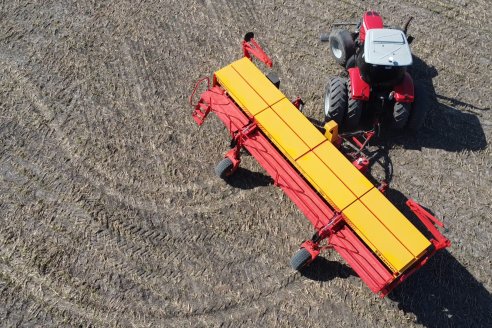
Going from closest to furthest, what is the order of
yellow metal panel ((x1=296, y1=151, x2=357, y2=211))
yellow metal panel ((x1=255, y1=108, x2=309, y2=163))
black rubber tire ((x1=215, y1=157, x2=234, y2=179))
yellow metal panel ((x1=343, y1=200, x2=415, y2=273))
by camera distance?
yellow metal panel ((x1=343, y1=200, x2=415, y2=273)), yellow metal panel ((x1=296, y1=151, x2=357, y2=211)), yellow metal panel ((x1=255, y1=108, x2=309, y2=163)), black rubber tire ((x1=215, y1=157, x2=234, y2=179))

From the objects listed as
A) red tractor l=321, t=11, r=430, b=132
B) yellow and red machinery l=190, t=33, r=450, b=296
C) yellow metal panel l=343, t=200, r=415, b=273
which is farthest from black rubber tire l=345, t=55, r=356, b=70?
yellow metal panel l=343, t=200, r=415, b=273

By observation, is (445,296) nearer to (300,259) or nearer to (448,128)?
(300,259)

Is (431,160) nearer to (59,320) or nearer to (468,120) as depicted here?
(468,120)

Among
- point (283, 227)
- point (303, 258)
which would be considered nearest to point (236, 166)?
point (283, 227)

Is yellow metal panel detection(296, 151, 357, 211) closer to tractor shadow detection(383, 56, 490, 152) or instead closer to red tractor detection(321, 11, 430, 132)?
red tractor detection(321, 11, 430, 132)

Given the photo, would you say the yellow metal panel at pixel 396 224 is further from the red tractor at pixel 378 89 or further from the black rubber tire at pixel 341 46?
the black rubber tire at pixel 341 46
